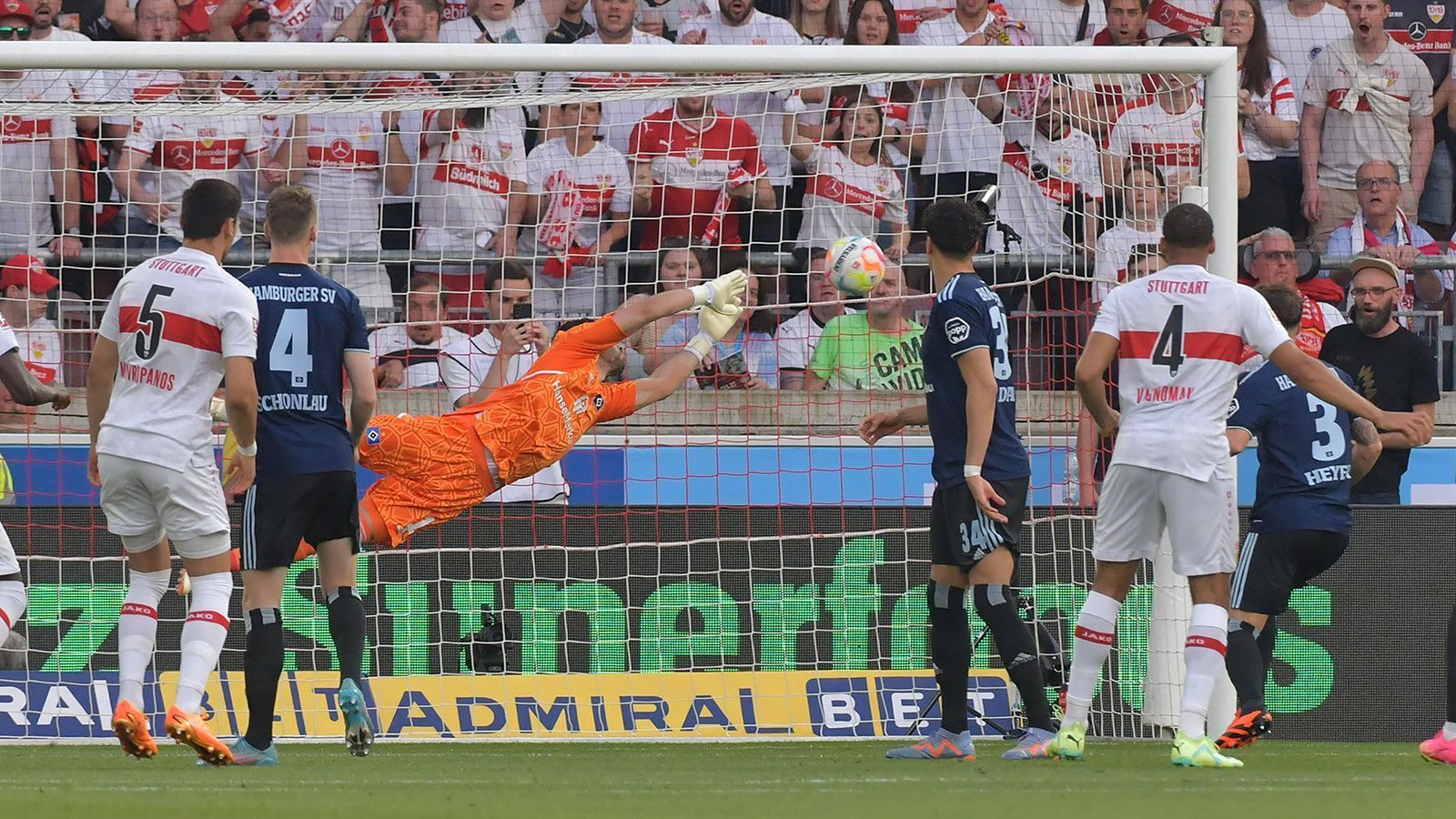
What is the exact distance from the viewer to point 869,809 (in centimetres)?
481

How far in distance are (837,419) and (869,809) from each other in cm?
541

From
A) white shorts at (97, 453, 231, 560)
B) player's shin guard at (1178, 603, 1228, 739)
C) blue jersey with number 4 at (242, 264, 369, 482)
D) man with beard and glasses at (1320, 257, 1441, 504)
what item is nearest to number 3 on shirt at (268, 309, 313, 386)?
blue jersey with number 4 at (242, 264, 369, 482)

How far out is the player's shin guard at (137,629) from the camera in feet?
20.7

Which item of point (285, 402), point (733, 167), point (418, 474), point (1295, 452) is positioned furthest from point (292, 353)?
point (733, 167)

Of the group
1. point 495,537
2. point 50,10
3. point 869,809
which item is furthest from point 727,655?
point 50,10

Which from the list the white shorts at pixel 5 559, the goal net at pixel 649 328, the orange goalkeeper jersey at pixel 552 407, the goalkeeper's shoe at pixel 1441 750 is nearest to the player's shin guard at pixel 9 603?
the white shorts at pixel 5 559

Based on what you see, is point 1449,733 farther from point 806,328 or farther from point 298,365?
point 806,328

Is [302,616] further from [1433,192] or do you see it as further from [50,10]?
[1433,192]

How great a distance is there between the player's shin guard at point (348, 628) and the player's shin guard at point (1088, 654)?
2.58 metres

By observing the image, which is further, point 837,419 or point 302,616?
point 837,419

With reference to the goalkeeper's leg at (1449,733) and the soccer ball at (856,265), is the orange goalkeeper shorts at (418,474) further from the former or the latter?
the goalkeeper's leg at (1449,733)

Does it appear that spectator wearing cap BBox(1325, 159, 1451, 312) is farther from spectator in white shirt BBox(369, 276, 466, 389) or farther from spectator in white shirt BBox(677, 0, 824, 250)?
spectator in white shirt BBox(369, 276, 466, 389)

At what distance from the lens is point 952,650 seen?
6.85 meters

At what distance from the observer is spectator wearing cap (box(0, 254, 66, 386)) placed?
10.2 m
